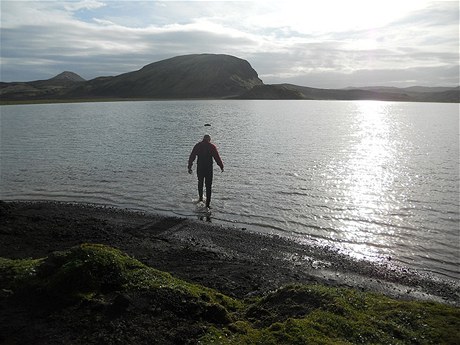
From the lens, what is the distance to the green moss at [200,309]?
6.61 m

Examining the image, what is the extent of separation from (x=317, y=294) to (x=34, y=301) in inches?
206

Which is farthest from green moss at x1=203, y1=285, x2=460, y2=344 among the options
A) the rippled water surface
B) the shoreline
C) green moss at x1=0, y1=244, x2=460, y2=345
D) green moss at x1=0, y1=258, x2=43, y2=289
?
the rippled water surface

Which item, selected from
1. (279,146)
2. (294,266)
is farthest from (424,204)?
(279,146)

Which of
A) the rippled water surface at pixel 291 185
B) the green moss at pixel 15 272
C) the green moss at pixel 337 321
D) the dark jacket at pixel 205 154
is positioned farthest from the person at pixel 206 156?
the green moss at pixel 337 321

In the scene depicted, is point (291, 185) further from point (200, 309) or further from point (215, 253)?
point (200, 309)

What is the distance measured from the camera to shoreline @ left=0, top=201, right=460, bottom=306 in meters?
11.3

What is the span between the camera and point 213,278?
10.9m

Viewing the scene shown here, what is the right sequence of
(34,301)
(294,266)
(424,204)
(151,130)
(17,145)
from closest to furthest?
(34,301)
(294,266)
(424,204)
(17,145)
(151,130)

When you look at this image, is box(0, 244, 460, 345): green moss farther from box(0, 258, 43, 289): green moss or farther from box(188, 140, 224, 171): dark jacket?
box(188, 140, 224, 171): dark jacket

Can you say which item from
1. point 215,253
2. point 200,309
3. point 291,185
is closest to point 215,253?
point 215,253

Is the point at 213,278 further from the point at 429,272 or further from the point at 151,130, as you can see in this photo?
the point at 151,130

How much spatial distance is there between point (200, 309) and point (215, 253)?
19.6ft

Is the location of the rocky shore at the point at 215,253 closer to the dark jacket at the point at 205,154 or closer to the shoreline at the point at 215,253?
the shoreline at the point at 215,253

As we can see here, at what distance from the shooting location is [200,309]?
23.8 feet
